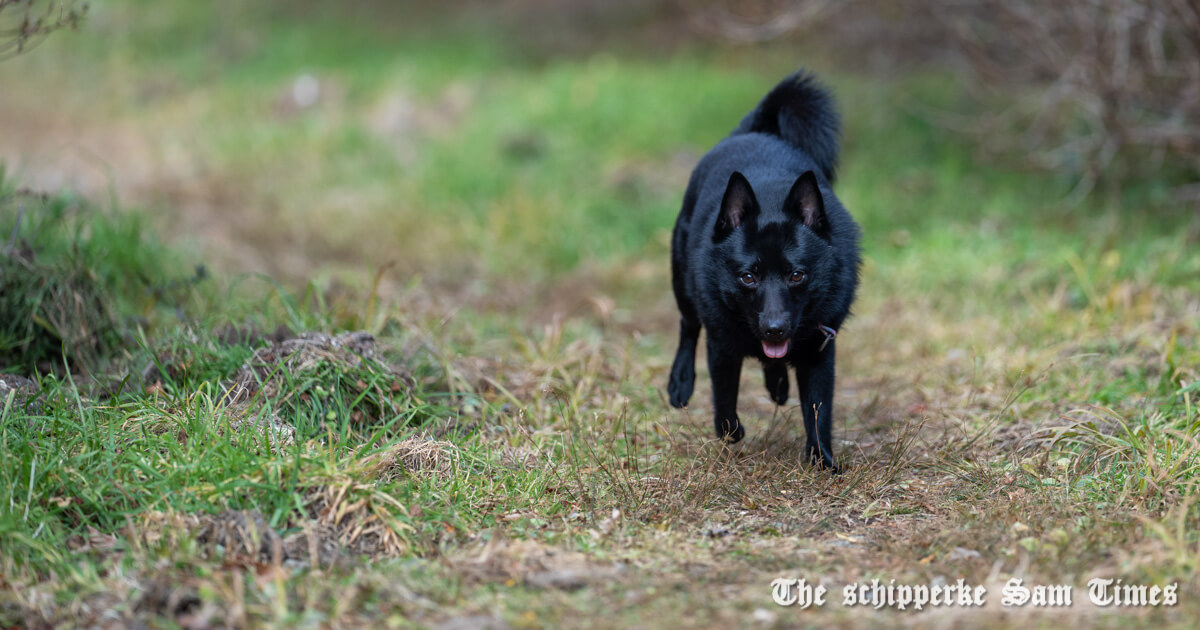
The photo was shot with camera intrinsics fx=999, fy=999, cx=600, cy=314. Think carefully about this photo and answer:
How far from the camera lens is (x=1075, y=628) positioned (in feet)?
7.58

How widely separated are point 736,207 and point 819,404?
2.52 feet

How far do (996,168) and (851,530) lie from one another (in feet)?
19.8

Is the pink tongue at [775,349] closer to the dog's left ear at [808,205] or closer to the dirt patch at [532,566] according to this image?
the dog's left ear at [808,205]

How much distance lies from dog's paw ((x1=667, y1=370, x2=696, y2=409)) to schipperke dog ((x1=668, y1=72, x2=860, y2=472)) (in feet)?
1.02

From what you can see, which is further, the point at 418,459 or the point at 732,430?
the point at 732,430

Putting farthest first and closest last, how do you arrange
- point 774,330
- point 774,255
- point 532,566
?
point 774,255 < point 774,330 < point 532,566

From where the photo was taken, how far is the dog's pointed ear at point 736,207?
3.35 metres

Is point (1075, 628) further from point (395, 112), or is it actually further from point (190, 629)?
A: point (395, 112)

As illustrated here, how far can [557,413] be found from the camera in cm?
410

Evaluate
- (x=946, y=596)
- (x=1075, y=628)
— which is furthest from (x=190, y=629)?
(x=1075, y=628)

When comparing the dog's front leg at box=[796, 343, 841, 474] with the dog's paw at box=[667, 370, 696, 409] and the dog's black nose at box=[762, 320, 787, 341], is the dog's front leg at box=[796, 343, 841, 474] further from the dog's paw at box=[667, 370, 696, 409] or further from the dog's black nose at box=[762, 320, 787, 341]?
the dog's paw at box=[667, 370, 696, 409]

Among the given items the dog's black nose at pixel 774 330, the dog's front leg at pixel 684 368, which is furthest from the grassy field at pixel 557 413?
the dog's black nose at pixel 774 330

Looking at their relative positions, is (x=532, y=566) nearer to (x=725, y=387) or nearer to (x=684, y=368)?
(x=725, y=387)

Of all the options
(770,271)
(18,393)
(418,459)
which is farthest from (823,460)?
(18,393)
